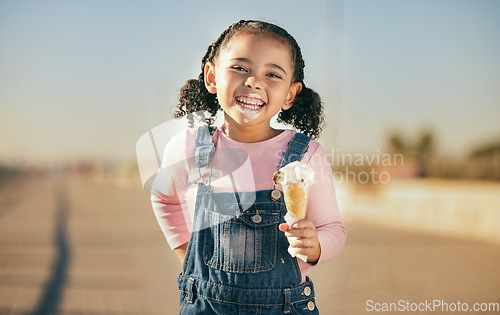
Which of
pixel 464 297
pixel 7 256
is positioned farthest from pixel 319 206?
pixel 7 256

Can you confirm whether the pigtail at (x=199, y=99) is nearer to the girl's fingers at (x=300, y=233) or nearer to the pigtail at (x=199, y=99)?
the pigtail at (x=199, y=99)

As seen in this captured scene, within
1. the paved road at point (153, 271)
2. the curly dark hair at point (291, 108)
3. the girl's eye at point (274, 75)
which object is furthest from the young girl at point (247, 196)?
the paved road at point (153, 271)

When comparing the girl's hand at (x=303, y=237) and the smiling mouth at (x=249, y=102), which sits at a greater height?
the smiling mouth at (x=249, y=102)

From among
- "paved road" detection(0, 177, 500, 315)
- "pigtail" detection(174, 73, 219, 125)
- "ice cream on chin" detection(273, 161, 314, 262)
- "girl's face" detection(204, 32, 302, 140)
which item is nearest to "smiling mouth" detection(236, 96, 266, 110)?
"girl's face" detection(204, 32, 302, 140)

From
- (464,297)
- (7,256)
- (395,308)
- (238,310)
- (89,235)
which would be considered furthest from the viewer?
(89,235)

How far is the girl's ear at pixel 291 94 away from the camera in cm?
221

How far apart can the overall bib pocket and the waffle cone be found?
15 centimetres

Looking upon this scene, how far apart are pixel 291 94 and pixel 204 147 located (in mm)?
393

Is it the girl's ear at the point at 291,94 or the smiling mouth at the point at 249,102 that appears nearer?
the smiling mouth at the point at 249,102

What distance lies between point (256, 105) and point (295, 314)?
2.42 feet

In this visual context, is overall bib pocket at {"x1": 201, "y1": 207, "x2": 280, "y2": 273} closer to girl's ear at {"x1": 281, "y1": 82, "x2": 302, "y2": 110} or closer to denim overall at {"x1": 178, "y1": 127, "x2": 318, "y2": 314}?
denim overall at {"x1": 178, "y1": 127, "x2": 318, "y2": 314}

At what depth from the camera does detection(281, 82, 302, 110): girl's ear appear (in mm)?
2215

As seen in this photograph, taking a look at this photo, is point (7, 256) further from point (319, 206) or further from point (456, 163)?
point (456, 163)

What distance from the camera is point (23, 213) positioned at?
15.4m
